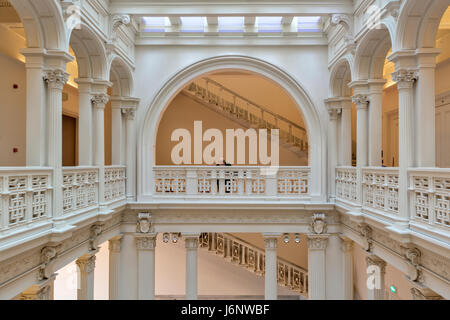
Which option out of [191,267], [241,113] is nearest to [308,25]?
[241,113]

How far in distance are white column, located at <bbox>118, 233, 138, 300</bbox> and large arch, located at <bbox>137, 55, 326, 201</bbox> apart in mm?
1396

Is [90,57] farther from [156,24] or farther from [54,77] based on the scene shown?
[156,24]

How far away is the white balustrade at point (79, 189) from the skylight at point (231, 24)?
5.67 meters

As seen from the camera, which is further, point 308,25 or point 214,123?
point 214,123

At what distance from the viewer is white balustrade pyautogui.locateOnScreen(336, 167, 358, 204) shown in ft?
28.0

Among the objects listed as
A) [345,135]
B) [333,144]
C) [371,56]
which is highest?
[371,56]

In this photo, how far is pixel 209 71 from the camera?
34.0 ft

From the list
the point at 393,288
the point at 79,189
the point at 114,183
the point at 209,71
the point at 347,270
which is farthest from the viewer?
the point at 393,288

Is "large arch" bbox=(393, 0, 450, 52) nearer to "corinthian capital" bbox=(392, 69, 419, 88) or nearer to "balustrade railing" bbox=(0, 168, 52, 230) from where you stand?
"corinthian capital" bbox=(392, 69, 419, 88)

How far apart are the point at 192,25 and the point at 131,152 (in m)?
4.28

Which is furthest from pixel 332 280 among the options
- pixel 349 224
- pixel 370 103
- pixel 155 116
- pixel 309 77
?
pixel 155 116

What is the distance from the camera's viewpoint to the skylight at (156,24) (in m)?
10.1

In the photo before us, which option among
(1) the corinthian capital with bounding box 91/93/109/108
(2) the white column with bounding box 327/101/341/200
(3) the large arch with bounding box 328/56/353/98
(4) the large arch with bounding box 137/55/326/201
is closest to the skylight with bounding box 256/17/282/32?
(4) the large arch with bounding box 137/55/326/201

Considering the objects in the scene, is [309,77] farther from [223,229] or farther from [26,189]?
[26,189]
